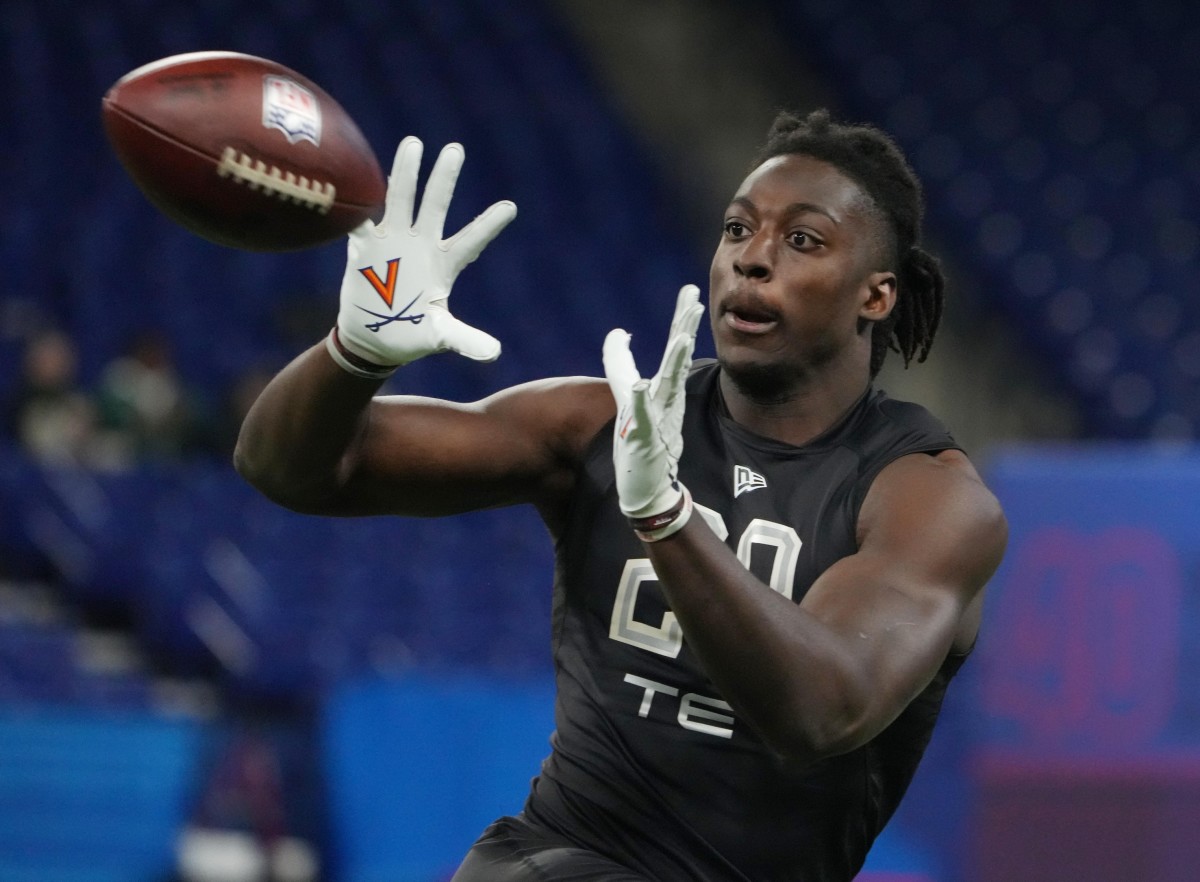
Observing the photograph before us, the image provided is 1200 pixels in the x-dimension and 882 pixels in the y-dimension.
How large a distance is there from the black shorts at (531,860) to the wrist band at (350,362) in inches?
27.7

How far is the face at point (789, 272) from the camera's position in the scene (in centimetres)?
251

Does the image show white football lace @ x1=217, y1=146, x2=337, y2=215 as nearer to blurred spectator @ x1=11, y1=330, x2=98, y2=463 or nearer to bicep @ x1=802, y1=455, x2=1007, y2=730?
bicep @ x1=802, y1=455, x2=1007, y2=730

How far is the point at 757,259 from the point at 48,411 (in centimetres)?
573

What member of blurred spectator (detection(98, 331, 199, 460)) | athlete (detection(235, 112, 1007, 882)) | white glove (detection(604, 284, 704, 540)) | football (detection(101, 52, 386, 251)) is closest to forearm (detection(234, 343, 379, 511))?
athlete (detection(235, 112, 1007, 882))

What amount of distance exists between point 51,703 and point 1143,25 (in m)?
7.89

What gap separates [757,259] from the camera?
8.15 ft

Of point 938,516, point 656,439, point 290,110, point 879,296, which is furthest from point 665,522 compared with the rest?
point 290,110

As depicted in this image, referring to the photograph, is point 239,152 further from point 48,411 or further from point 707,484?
point 48,411

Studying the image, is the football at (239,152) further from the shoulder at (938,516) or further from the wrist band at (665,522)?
the shoulder at (938,516)

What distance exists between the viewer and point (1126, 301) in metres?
9.70

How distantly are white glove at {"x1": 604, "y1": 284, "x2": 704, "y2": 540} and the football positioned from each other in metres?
0.61

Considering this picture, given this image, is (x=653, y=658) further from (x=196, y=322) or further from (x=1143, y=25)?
(x=1143, y=25)

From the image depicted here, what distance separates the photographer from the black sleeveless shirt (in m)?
2.44

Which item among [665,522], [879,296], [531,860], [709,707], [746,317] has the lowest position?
[531,860]
